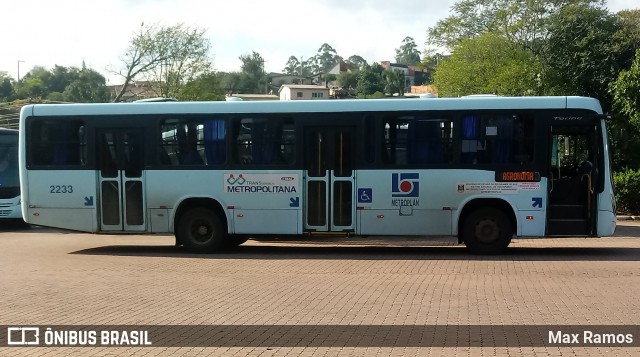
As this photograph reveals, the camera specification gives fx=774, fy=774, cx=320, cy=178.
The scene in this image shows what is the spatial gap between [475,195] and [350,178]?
2.51 metres

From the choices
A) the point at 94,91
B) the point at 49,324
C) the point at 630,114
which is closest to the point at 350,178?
the point at 49,324

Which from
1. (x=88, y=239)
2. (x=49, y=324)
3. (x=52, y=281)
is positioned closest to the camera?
(x=49, y=324)

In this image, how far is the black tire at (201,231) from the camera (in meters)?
16.3

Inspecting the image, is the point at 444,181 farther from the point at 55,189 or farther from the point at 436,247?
the point at 55,189

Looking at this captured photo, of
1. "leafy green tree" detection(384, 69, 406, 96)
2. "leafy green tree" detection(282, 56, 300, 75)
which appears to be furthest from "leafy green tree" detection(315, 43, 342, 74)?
"leafy green tree" detection(384, 69, 406, 96)

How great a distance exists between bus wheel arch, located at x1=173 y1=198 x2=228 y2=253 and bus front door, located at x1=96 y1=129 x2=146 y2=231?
2.71 feet

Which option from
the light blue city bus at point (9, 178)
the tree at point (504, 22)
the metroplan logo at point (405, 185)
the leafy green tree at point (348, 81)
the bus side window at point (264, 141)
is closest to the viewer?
the metroplan logo at point (405, 185)

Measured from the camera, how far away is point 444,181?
50.5 ft

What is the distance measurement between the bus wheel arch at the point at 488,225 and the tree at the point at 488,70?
78.1 feet

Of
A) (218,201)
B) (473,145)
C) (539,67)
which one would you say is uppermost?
(539,67)

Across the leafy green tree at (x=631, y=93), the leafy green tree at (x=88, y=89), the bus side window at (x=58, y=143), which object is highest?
the leafy green tree at (x=88, y=89)

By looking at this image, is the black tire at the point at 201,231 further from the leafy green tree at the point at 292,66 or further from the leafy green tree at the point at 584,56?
the leafy green tree at the point at 292,66

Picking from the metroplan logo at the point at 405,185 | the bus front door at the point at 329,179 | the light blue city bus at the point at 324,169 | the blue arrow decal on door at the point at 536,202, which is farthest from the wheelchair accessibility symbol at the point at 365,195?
the blue arrow decal on door at the point at 536,202

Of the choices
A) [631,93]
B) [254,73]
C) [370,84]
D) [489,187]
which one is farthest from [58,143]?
[254,73]
